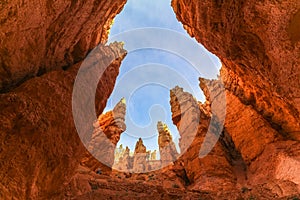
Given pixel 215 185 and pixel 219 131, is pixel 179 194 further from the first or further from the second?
pixel 219 131

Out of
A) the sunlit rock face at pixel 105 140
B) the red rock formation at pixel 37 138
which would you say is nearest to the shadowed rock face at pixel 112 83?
the red rock formation at pixel 37 138

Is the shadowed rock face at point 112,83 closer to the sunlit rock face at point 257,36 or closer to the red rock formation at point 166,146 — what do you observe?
the sunlit rock face at point 257,36

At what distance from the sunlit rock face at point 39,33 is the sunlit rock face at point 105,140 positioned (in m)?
12.2

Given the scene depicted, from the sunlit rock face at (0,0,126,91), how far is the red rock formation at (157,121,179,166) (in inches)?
722

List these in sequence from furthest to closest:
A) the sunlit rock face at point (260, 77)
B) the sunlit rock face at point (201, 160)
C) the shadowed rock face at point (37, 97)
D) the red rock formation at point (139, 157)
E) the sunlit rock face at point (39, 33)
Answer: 1. the red rock formation at point (139, 157)
2. the sunlit rock face at point (201, 160)
3. the sunlit rock face at point (260, 77)
4. the sunlit rock face at point (39, 33)
5. the shadowed rock face at point (37, 97)

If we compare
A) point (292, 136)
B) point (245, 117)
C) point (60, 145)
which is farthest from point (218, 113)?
point (60, 145)

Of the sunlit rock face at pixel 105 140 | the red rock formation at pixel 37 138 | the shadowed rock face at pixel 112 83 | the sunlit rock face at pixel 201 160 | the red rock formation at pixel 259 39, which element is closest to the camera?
the red rock formation at pixel 37 138

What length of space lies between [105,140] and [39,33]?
2091 cm

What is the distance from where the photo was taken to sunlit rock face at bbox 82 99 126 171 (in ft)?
93.4

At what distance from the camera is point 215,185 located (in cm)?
2069

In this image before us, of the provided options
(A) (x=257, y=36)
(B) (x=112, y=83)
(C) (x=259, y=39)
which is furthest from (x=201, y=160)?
(A) (x=257, y=36)

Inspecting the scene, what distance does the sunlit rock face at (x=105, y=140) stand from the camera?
1121 inches

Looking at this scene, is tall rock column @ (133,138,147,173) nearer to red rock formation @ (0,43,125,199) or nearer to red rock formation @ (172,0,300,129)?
red rock formation @ (172,0,300,129)

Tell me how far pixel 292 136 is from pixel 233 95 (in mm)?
7882
